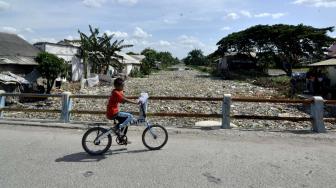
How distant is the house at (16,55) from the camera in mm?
28219

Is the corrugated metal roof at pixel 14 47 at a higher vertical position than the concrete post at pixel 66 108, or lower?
higher

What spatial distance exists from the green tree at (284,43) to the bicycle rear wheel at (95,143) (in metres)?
43.2

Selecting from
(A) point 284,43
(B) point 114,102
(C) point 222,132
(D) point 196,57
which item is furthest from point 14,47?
(D) point 196,57

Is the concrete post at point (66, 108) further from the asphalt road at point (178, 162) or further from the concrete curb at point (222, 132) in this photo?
the asphalt road at point (178, 162)

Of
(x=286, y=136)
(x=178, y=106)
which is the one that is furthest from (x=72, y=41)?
(x=286, y=136)

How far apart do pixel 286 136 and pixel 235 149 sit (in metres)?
2.23

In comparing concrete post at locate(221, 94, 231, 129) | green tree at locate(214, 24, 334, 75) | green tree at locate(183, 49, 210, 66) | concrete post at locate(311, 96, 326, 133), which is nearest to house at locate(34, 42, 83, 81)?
green tree at locate(214, 24, 334, 75)

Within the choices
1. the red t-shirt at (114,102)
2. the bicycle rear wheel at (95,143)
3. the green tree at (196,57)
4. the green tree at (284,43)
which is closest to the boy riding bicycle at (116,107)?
the red t-shirt at (114,102)

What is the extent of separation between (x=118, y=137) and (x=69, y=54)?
32.8m

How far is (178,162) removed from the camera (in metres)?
6.98

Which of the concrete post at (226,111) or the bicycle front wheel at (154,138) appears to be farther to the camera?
the concrete post at (226,111)

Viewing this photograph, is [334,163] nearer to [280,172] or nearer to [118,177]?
[280,172]

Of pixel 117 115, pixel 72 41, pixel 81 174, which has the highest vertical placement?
pixel 72 41

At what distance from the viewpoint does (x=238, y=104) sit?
70.5ft
